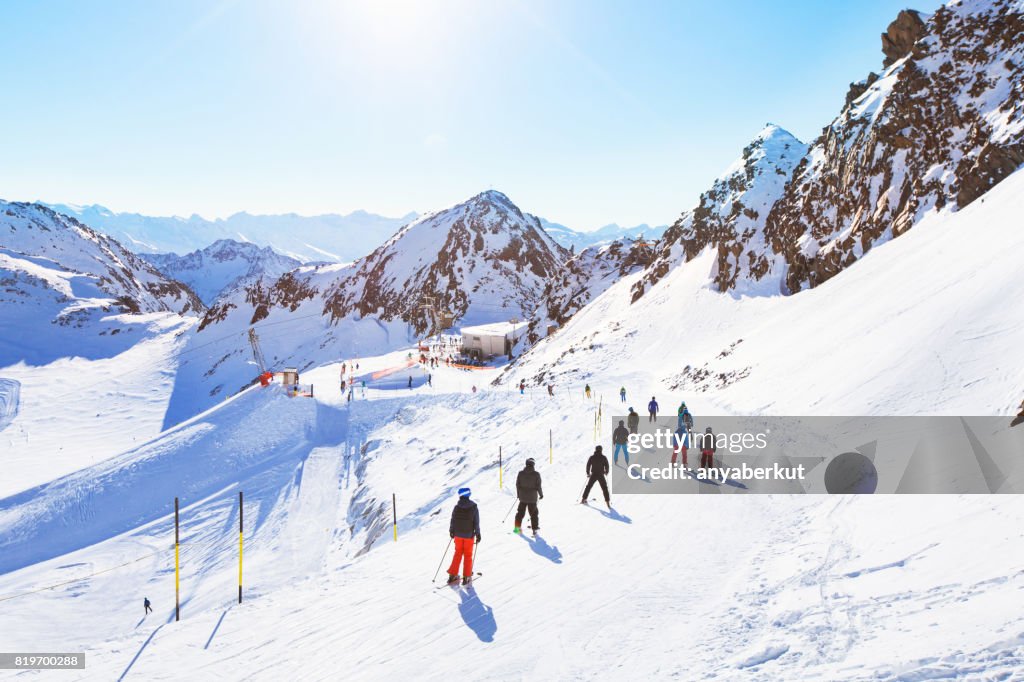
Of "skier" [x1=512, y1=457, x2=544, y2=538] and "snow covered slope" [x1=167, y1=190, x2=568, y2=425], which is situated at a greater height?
"snow covered slope" [x1=167, y1=190, x2=568, y2=425]

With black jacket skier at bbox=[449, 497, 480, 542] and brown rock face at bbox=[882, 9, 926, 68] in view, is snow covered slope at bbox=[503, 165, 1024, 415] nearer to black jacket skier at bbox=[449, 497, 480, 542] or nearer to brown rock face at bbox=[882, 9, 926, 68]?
black jacket skier at bbox=[449, 497, 480, 542]

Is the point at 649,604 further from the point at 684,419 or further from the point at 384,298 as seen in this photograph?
the point at 384,298

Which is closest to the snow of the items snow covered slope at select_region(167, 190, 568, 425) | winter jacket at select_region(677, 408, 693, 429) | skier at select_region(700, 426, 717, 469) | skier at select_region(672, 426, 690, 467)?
skier at select_region(700, 426, 717, 469)

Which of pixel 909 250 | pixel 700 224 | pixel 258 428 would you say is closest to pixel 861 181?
pixel 909 250

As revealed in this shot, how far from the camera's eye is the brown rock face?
40.4 metres

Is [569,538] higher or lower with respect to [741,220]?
lower

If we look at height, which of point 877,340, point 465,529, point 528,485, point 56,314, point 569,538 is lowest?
point 569,538

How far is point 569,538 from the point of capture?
10250 mm

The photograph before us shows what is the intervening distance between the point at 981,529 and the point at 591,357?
35727 mm

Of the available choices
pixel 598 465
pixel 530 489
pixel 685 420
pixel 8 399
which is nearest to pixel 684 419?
pixel 685 420

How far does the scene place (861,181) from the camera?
36.8 m

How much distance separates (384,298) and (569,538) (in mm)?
91968

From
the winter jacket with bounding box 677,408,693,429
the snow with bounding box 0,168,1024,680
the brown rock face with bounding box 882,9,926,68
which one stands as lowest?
the snow with bounding box 0,168,1024,680

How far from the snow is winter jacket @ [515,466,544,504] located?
101cm
